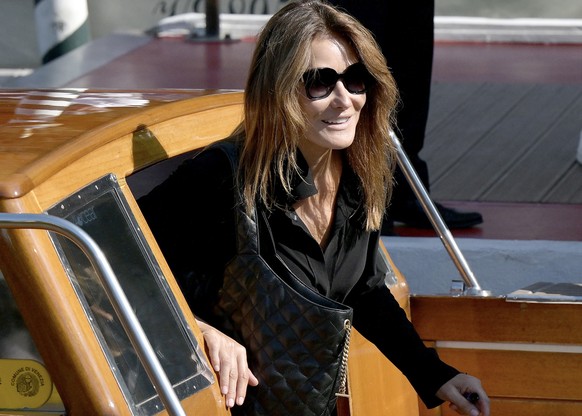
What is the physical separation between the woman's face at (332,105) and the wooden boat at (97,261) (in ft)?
1.04

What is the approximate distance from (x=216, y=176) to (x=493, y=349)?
134 centimetres

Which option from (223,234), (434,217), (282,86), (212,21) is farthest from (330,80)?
(212,21)

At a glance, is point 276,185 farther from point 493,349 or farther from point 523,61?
point 523,61

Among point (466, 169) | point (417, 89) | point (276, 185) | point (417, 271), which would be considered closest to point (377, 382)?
point (276, 185)

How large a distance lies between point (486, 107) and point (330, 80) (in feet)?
18.7

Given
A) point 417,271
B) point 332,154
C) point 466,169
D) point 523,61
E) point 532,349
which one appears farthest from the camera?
point 523,61

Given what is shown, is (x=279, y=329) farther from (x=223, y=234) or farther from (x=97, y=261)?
(x=97, y=261)

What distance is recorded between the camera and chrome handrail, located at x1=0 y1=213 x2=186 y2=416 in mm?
1979

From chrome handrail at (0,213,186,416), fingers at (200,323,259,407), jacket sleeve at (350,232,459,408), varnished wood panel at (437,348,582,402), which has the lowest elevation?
varnished wood panel at (437,348,582,402)

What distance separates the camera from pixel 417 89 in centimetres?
559

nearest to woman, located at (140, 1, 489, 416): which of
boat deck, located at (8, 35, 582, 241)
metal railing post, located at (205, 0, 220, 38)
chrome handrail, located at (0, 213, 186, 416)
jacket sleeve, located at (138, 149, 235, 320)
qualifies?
jacket sleeve, located at (138, 149, 235, 320)

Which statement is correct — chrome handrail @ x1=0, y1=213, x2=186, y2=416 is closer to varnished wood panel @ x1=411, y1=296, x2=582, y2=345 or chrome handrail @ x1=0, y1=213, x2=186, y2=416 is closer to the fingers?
the fingers

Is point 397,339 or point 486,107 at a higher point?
point 397,339

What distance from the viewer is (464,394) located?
287 centimetres
